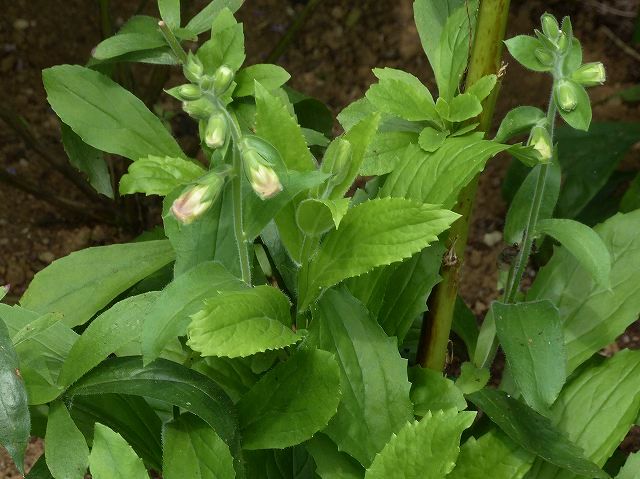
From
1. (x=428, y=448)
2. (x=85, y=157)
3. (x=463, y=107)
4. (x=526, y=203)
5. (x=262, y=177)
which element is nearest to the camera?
(x=262, y=177)

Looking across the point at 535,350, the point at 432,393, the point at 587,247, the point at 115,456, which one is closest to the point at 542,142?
the point at 587,247

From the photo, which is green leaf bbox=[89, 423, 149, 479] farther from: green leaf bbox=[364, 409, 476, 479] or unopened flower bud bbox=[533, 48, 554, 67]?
unopened flower bud bbox=[533, 48, 554, 67]

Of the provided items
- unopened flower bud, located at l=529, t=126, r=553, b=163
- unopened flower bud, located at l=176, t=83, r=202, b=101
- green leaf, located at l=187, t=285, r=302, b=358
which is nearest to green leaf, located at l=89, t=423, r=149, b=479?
green leaf, located at l=187, t=285, r=302, b=358

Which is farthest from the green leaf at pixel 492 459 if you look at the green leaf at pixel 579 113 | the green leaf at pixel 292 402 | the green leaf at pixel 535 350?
the green leaf at pixel 579 113

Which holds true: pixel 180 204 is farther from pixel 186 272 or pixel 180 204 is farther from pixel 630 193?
pixel 630 193

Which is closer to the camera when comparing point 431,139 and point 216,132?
point 216,132

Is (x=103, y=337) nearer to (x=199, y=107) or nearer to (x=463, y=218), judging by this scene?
(x=199, y=107)
